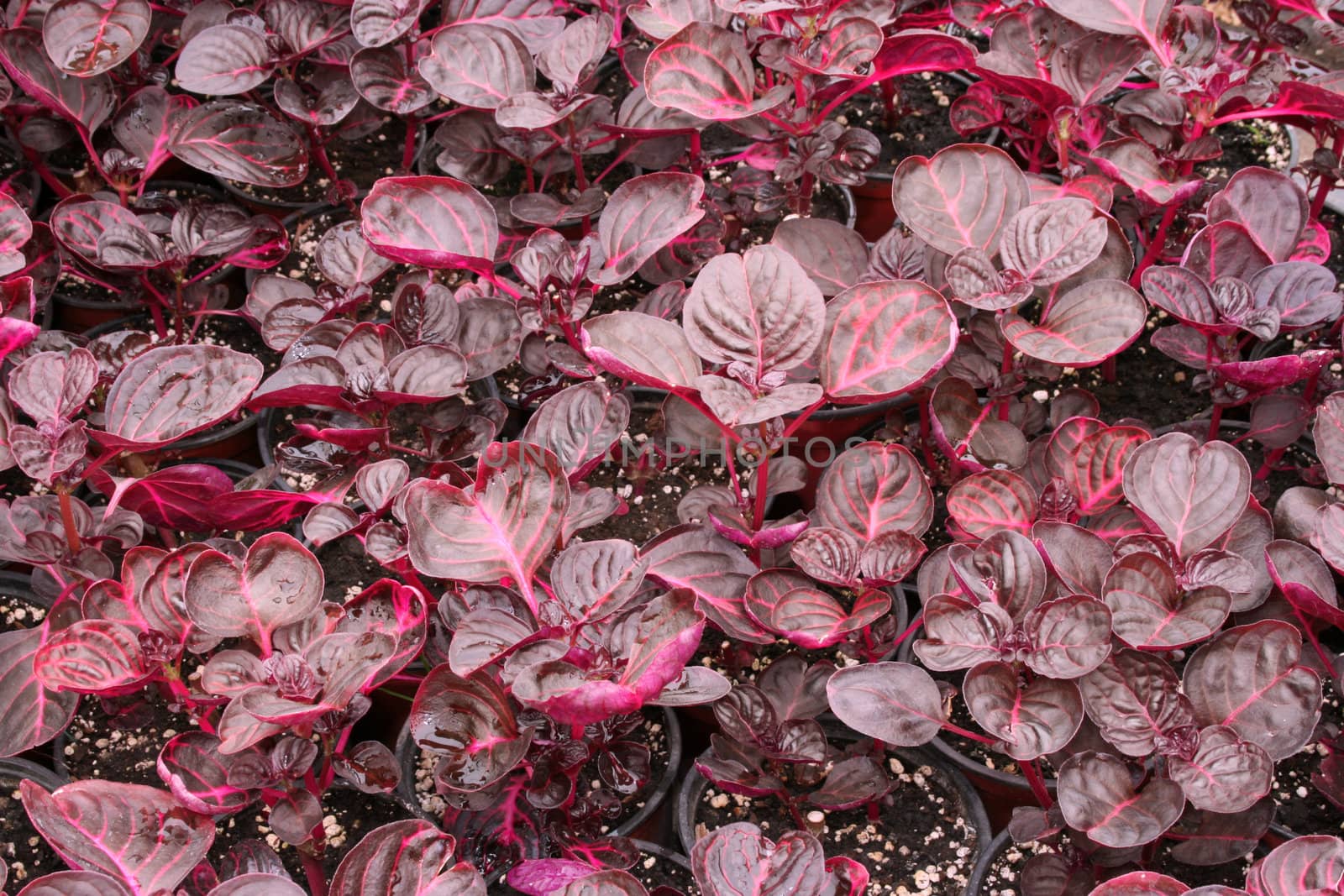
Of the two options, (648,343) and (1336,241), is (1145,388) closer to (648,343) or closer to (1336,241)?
(1336,241)

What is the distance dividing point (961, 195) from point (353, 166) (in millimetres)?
1231

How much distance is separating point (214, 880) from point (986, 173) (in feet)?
4.20

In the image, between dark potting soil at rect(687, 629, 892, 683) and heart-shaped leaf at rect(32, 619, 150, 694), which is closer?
heart-shaped leaf at rect(32, 619, 150, 694)

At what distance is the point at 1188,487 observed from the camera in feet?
4.85

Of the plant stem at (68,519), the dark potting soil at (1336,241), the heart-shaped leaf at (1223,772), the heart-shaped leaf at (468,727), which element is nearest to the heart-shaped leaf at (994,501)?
the heart-shaped leaf at (1223,772)

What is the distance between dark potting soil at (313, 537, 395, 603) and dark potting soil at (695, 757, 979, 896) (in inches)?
22.9

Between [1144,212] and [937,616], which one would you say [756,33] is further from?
[937,616]

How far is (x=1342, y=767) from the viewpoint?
4.81 ft

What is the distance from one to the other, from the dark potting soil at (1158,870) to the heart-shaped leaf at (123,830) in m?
0.86

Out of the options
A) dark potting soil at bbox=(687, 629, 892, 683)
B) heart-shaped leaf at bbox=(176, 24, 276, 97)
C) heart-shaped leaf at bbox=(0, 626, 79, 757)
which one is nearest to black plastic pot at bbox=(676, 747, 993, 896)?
dark potting soil at bbox=(687, 629, 892, 683)

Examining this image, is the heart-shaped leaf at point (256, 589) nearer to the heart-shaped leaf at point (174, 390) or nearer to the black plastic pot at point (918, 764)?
the heart-shaped leaf at point (174, 390)

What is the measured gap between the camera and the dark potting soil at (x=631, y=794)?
1.56 m

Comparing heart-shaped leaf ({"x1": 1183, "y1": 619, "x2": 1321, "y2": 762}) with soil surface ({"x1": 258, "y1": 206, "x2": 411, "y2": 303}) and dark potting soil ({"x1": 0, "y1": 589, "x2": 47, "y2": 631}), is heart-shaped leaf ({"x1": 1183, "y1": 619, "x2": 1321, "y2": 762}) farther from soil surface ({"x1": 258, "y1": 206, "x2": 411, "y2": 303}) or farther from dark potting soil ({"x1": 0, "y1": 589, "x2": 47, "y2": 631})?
dark potting soil ({"x1": 0, "y1": 589, "x2": 47, "y2": 631})

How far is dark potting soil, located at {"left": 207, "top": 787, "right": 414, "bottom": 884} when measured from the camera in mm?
1581
